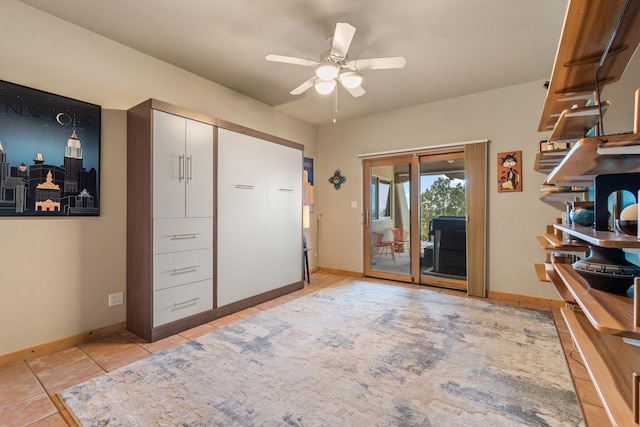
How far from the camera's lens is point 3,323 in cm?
209

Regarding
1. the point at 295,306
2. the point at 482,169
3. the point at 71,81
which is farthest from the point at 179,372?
the point at 482,169

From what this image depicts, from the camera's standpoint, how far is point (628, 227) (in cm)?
108

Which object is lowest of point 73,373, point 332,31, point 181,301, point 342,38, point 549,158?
point 73,373

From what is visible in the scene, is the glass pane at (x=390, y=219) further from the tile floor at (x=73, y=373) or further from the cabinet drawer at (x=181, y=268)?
the cabinet drawer at (x=181, y=268)

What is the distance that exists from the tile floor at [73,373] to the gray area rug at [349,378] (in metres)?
0.07

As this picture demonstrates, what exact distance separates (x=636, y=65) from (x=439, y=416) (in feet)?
8.00

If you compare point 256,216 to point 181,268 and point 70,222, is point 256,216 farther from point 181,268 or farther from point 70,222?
point 70,222

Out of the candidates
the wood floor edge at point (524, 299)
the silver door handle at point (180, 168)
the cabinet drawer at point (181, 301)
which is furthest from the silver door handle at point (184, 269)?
the wood floor edge at point (524, 299)

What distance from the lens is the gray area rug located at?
1562mm

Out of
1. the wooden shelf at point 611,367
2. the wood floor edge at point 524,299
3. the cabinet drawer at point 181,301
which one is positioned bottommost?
the wood floor edge at point 524,299

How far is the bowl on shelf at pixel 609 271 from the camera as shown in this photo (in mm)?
1159

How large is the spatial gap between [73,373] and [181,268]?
3.24 feet

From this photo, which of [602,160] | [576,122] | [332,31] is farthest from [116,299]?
[576,122]

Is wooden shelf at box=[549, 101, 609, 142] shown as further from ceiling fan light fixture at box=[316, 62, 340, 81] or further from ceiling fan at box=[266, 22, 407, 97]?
ceiling fan light fixture at box=[316, 62, 340, 81]
